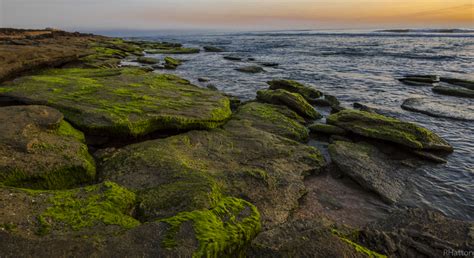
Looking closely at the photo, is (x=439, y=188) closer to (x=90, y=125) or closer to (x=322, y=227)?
(x=322, y=227)

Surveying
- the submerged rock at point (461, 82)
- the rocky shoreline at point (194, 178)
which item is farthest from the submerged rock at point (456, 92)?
the rocky shoreline at point (194, 178)

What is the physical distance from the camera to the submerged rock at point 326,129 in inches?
446

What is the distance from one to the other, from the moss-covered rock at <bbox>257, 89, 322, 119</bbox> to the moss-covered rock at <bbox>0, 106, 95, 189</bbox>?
30.9ft

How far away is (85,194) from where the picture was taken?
5.43 metres

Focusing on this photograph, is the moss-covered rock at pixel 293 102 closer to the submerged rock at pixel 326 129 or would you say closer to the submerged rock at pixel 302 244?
the submerged rock at pixel 326 129

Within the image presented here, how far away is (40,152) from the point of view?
6617 mm

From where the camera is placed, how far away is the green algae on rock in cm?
895

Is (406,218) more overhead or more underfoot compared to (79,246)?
more underfoot

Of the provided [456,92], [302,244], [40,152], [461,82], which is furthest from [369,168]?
[461,82]

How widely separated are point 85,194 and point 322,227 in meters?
4.50

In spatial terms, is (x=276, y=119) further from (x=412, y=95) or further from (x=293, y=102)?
(x=412, y=95)

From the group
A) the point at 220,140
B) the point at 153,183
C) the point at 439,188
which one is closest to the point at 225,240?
the point at 153,183

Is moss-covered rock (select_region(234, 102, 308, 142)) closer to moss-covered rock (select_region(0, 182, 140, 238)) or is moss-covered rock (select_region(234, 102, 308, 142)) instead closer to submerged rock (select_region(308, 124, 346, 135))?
submerged rock (select_region(308, 124, 346, 135))

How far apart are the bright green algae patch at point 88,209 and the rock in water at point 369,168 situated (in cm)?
614
